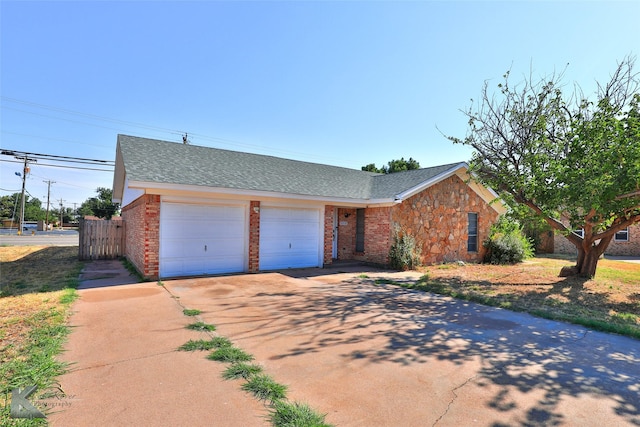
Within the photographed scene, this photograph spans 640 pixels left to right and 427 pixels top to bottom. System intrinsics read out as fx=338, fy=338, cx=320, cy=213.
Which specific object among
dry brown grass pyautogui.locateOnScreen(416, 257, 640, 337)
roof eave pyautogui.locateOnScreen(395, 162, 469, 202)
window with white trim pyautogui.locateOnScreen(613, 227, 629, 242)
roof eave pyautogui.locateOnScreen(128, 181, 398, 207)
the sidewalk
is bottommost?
the sidewalk

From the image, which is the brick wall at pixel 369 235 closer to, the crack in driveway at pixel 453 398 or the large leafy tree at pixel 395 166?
the crack in driveway at pixel 453 398

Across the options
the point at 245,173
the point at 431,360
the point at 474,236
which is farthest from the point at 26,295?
the point at 474,236

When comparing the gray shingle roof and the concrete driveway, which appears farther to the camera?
the gray shingle roof

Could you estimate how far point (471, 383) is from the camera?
11.5 ft

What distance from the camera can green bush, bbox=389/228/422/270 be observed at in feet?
38.9

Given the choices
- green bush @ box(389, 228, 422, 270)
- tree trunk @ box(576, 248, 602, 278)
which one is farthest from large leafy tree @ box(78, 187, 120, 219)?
tree trunk @ box(576, 248, 602, 278)

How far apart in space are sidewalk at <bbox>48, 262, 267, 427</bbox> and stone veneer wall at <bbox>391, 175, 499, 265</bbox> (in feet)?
30.1

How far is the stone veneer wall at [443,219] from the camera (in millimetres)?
12898

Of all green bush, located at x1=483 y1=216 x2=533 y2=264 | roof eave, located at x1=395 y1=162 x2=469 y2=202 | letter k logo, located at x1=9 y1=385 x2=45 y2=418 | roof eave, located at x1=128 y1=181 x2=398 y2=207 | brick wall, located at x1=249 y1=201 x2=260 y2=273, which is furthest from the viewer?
green bush, located at x1=483 y1=216 x2=533 y2=264

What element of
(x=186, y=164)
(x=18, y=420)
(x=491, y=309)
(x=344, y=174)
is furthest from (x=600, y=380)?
(x=344, y=174)

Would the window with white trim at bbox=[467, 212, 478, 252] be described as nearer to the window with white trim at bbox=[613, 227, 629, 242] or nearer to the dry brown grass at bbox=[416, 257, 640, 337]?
the dry brown grass at bbox=[416, 257, 640, 337]

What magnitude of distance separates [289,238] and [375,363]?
7.80m

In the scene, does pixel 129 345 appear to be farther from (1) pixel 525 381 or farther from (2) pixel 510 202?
(2) pixel 510 202

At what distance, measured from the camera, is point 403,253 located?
11906 mm
